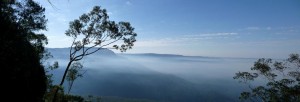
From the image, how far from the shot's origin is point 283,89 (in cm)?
3064

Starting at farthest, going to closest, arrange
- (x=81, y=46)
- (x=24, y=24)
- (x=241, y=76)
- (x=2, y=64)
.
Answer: (x=241, y=76) → (x=81, y=46) → (x=24, y=24) → (x=2, y=64)

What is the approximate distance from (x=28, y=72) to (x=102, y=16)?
528 inches

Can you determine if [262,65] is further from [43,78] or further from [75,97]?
[43,78]

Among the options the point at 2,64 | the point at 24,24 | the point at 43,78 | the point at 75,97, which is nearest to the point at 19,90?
the point at 2,64

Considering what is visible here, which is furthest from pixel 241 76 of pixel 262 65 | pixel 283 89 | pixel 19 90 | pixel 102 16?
pixel 19 90

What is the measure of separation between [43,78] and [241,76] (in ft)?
97.3

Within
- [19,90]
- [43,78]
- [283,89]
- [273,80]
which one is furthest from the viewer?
[273,80]

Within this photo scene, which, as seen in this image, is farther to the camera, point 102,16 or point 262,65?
point 262,65

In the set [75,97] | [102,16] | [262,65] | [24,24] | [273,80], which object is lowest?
[75,97]

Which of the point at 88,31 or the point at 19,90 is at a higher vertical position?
the point at 88,31

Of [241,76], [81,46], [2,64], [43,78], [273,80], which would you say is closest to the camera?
[2,64]

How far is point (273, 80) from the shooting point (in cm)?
3334

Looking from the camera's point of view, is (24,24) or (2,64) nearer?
(2,64)

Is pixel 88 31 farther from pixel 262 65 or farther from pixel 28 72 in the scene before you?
pixel 262 65
